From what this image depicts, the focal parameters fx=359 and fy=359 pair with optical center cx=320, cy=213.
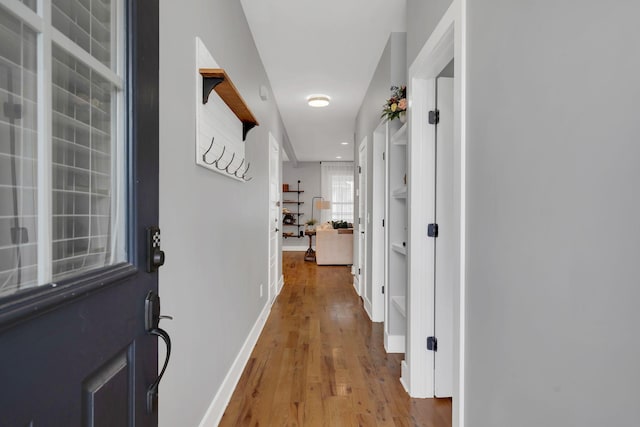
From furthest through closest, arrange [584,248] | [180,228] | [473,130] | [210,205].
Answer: [210,205]
[180,228]
[473,130]
[584,248]

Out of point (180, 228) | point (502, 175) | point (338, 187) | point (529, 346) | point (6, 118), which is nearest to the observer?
point (6, 118)

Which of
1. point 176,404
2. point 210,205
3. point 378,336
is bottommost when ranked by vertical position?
point 378,336

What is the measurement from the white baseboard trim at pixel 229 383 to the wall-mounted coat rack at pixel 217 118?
1257 millimetres

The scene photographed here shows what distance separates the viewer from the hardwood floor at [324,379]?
2.06 meters

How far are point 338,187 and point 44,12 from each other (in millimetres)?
10553

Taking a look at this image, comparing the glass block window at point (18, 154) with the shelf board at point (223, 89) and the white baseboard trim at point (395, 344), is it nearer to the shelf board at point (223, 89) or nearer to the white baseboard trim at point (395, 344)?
the shelf board at point (223, 89)

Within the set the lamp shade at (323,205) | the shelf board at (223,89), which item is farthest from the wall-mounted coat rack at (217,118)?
the lamp shade at (323,205)

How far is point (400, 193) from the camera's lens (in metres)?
2.78

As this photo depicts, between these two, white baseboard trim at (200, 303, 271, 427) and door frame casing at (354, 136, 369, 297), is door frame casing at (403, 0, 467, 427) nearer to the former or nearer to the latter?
white baseboard trim at (200, 303, 271, 427)

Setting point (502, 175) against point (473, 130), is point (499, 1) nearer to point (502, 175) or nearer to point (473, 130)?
point (473, 130)

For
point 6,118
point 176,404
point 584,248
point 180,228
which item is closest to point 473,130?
point 584,248

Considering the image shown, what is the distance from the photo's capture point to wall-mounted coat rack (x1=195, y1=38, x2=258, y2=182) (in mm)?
1697

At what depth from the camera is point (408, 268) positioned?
2.37 meters

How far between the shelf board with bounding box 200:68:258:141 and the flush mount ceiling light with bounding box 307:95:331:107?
2.48m
